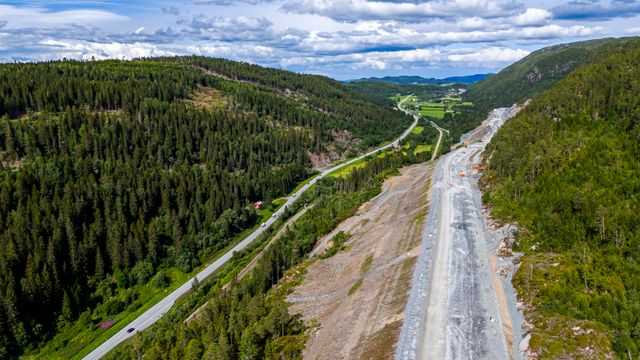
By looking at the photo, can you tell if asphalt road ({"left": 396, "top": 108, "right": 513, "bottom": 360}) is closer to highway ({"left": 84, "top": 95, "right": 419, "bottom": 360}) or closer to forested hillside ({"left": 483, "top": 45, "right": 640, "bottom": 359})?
forested hillside ({"left": 483, "top": 45, "right": 640, "bottom": 359})

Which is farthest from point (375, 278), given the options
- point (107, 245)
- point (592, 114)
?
point (107, 245)

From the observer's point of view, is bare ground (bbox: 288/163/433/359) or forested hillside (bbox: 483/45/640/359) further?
bare ground (bbox: 288/163/433/359)

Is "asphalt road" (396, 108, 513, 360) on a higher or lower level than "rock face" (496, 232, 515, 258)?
lower

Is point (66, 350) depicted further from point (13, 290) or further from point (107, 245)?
point (107, 245)

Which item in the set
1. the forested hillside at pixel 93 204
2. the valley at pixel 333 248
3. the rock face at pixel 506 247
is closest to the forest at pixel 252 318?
the valley at pixel 333 248

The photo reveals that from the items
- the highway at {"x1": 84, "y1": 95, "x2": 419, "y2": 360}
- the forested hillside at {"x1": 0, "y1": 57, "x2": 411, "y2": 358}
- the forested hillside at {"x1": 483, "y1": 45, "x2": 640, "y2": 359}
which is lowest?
the highway at {"x1": 84, "y1": 95, "x2": 419, "y2": 360}

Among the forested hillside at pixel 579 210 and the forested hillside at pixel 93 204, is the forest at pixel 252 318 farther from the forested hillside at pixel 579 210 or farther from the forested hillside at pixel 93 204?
the forested hillside at pixel 579 210

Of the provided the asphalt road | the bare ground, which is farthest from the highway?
the asphalt road
